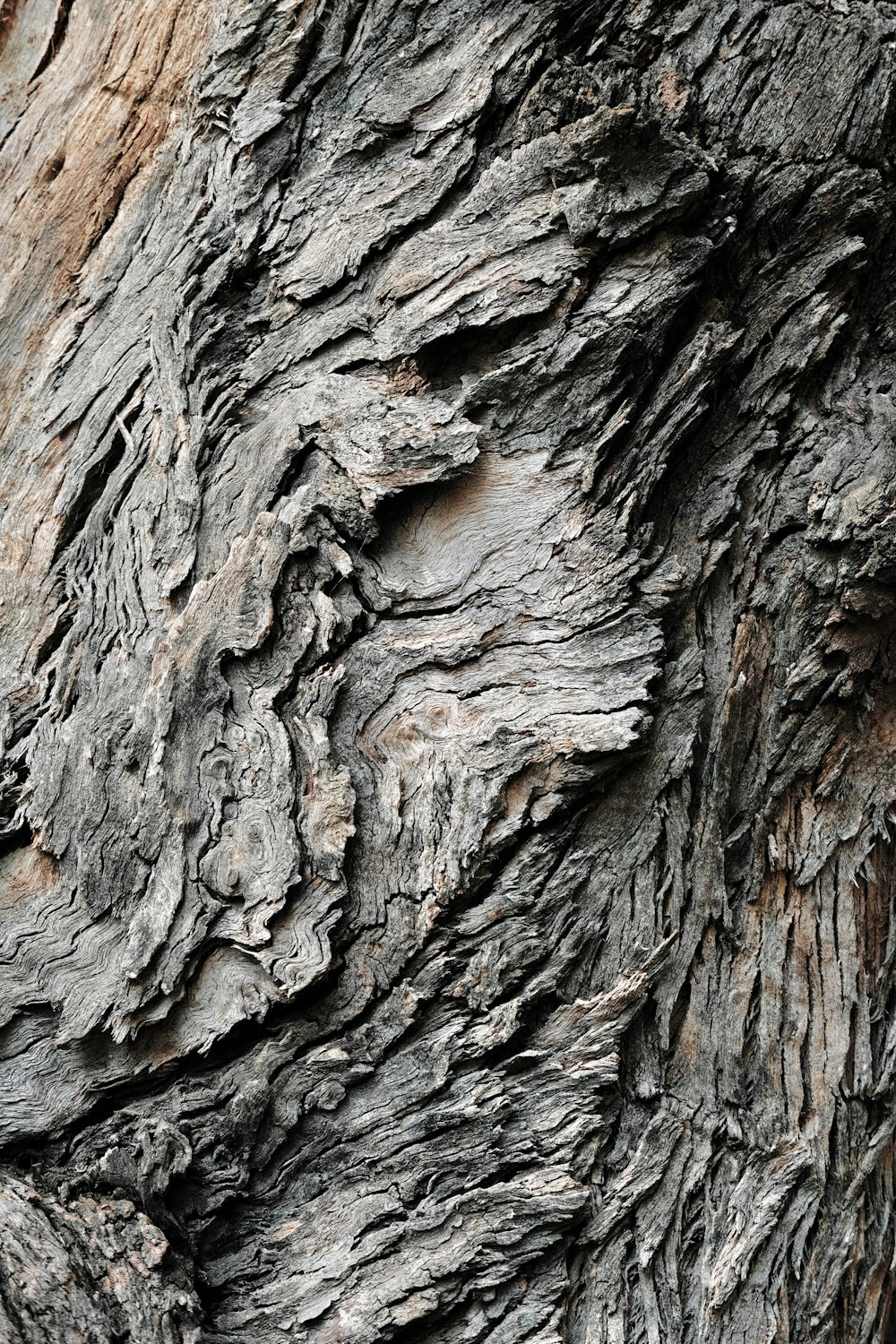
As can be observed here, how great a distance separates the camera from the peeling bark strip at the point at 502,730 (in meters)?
3.44

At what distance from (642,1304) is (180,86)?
5121 millimetres

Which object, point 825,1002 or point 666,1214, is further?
point 825,1002

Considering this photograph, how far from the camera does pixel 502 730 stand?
3.50m

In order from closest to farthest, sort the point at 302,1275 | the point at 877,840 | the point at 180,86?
the point at 302,1275, the point at 877,840, the point at 180,86

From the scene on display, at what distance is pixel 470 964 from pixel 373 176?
309cm

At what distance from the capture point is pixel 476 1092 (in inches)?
135

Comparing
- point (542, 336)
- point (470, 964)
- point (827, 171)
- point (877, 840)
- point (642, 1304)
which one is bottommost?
point (642, 1304)

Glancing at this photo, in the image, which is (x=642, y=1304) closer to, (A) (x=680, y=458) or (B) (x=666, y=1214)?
(B) (x=666, y=1214)

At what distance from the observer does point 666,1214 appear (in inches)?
137

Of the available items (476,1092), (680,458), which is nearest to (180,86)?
(680,458)

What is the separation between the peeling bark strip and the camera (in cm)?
344

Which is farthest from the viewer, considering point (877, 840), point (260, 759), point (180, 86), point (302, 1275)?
point (180, 86)

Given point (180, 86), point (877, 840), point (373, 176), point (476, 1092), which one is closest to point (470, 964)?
point (476, 1092)

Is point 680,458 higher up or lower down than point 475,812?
higher up
